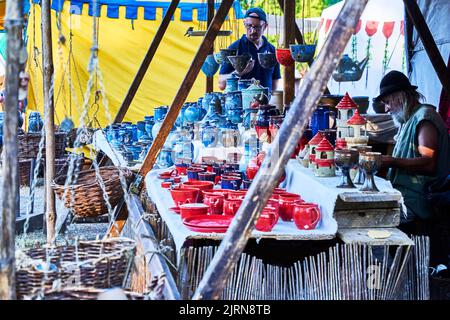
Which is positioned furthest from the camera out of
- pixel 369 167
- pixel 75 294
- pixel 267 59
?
pixel 267 59

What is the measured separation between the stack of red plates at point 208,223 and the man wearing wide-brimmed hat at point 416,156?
110cm

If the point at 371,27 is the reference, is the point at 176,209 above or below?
below

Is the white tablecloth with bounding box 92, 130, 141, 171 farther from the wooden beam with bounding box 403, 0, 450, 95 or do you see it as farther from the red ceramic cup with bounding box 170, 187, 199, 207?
the wooden beam with bounding box 403, 0, 450, 95

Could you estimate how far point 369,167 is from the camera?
124 inches

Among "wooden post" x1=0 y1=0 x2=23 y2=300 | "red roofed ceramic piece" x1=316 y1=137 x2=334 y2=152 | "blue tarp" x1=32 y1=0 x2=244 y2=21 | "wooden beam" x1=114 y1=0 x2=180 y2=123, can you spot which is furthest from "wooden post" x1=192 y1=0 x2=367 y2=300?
"blue tarp" x1=32 y1=0 x2=244 y2=21

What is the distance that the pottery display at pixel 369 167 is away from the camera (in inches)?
123

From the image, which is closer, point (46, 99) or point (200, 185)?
point (200, 185)

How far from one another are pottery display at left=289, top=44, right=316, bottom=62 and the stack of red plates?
158 centimetres

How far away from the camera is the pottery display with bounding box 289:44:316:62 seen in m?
4.37

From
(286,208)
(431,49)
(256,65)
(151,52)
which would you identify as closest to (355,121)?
(286,208)

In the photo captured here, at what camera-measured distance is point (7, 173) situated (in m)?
1.81

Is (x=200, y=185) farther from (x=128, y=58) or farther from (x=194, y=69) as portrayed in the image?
(x=128, y=58)

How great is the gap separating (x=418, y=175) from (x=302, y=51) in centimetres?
110
